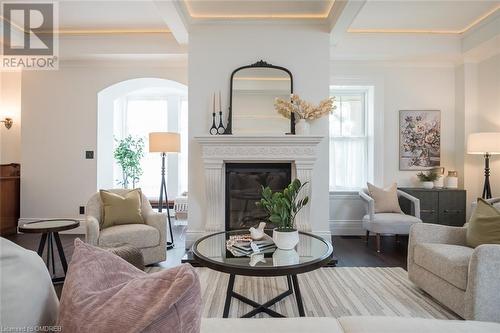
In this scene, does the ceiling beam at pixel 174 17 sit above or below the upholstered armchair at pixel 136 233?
above

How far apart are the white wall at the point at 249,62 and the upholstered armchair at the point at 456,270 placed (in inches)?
54.0

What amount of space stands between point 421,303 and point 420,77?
3.58 m

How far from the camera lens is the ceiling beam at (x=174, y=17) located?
120 inches

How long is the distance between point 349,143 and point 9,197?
543 cm

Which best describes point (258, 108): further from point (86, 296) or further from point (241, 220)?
point (86, 296)

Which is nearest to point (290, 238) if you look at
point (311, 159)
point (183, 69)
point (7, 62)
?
point (311, 159)

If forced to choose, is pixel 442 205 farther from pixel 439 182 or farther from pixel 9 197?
pixel 9 197

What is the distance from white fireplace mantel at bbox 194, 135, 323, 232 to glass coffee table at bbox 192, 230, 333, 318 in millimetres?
1306

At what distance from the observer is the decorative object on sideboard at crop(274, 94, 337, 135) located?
11.8ft

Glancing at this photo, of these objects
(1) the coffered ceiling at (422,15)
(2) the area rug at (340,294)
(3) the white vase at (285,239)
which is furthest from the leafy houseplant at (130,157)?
(3) the white vase at (285,239)

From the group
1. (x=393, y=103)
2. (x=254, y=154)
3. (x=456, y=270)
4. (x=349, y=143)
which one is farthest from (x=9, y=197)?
(x=393, y=103)

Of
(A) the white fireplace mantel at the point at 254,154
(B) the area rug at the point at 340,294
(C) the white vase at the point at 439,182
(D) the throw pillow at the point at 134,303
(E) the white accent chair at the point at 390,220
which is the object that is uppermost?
(A) the white fireplace mantel at the point at 254,154

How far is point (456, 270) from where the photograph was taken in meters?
2.04

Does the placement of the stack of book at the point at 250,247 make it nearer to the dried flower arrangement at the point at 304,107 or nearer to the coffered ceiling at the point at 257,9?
the dried flower arrangement at the point at 304,107
